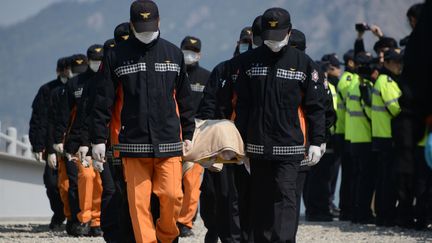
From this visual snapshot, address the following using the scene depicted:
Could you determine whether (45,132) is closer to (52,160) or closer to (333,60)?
(52,160)

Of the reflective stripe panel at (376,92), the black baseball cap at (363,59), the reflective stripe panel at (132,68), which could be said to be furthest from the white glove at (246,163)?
the black baseball cap at (363,59)

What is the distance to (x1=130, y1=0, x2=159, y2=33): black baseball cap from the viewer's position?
1055cm

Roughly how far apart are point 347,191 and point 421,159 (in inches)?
177

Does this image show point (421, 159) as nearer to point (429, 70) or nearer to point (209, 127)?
point (209, 127)

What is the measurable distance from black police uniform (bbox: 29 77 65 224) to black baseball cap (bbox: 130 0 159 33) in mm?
7046

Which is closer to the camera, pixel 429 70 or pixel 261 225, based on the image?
pixel 429 70

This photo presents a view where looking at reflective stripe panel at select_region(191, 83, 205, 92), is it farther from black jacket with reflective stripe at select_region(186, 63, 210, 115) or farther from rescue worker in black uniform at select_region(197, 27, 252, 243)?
rescue worker in black uniform at select_region(197, 27, 252, 243)

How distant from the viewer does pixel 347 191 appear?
19.7m

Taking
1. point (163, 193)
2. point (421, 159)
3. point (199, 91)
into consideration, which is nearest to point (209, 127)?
point (163, 193)

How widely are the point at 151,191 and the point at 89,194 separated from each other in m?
5.40

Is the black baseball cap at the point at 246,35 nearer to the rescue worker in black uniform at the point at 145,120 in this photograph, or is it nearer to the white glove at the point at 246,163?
the white glove at the point at 246,163

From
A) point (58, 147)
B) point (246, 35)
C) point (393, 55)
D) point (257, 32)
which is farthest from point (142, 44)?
point (393, 55)

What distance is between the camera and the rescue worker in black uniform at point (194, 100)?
14.7m

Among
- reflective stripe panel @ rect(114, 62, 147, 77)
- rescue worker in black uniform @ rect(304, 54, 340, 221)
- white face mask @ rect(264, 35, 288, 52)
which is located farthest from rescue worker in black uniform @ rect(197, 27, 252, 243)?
rescue worker in black uniform @ rect(304, 54, 340, 221)
